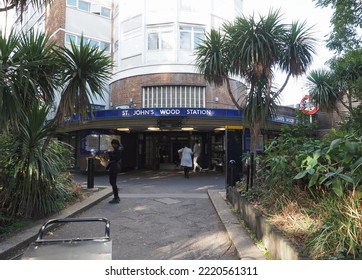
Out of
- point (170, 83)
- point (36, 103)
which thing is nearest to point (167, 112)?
point (170, 83)

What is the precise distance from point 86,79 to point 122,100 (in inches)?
491

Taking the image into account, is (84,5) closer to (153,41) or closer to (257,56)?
(153,41)

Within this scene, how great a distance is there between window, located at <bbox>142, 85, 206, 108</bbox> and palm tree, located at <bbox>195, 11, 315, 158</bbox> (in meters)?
7.83

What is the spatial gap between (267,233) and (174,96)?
1404 centimetres

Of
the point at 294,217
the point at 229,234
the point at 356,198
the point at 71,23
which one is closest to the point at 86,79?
the point at 229,234

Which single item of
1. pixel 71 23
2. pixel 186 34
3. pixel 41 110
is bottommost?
pixel 41 110

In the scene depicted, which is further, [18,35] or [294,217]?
[18,35]

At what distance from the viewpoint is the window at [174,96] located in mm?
17422

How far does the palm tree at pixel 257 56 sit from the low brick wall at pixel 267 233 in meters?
3.48

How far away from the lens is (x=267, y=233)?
4004 millimetres

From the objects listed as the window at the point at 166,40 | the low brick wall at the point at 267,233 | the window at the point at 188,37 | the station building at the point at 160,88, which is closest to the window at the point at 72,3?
the station building at the point at 160,88

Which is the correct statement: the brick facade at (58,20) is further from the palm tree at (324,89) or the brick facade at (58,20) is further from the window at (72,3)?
the palm tree at (324,89)

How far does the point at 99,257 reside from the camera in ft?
8.32
